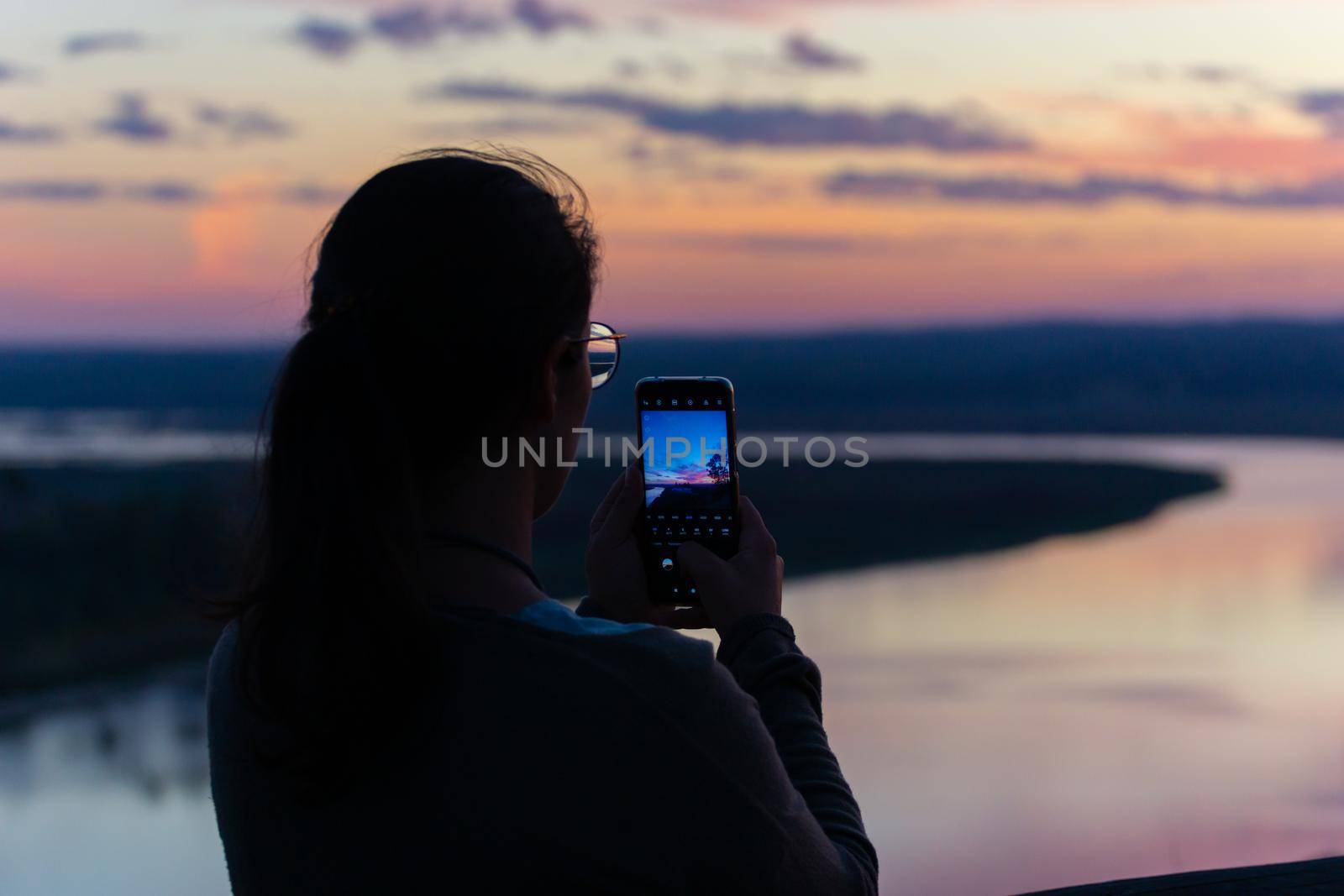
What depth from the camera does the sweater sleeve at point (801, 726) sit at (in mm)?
1527

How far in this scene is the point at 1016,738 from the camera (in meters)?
12.4

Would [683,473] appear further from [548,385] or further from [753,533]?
→ [548,385]

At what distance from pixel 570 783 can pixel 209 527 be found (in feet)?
66.5

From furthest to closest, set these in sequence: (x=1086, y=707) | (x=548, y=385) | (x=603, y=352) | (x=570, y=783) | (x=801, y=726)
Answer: (x=1086, y=707), (x=603, y=352), (x=801, y=726), (x=548, y=385), (x=570, y=783)

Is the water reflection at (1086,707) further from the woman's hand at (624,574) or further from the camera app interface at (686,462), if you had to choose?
the woman's hand at (624,574)

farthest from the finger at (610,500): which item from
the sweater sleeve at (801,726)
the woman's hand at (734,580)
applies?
the sweater sleeve at (801,726)

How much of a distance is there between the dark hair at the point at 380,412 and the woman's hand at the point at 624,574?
0.52 m

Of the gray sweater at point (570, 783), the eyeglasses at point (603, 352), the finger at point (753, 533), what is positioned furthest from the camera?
the finger at point (753, 533)

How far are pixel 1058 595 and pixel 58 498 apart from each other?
16.7m

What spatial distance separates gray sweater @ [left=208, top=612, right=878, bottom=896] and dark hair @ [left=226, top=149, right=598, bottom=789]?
5cm

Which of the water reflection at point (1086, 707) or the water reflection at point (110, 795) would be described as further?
the water reflection at point (110, 795)

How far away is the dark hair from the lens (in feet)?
4.33

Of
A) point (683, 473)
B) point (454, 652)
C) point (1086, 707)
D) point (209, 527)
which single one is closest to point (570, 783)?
point (454, 652)

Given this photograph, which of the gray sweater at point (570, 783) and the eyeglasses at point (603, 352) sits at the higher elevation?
the eyeglasses at point (603, 352)
